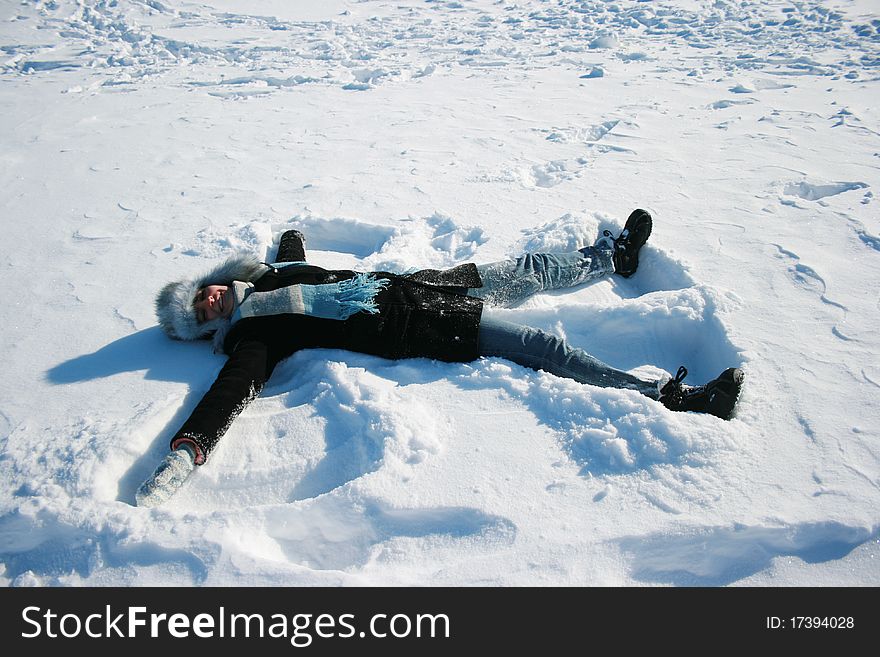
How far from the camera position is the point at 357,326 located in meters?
2.43

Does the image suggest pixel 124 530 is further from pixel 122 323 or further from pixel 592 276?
pixel 592 276

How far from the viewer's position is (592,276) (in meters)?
3.01

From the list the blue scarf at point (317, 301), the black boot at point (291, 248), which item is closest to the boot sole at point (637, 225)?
the blue scarf at point (317, 301)

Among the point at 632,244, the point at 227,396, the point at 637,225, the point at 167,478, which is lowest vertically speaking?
the point at 167,478

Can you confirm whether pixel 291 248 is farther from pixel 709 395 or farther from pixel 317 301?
pixel 709 395

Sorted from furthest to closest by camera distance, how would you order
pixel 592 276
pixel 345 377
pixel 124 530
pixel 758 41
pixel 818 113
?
pixel 758 41
pixel 818 113
pixel 592 276
pixel 345 377
pixel 124 530

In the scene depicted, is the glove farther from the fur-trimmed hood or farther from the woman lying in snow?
the fur-trimmed hood

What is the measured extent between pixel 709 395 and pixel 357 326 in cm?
150

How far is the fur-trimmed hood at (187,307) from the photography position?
8.20 ft

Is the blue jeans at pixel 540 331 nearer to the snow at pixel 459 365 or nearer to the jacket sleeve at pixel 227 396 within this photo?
the snow at pixel 459 365

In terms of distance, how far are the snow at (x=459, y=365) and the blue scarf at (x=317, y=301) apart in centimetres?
22

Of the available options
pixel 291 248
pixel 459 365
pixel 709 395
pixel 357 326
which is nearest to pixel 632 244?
pixel 709 395
